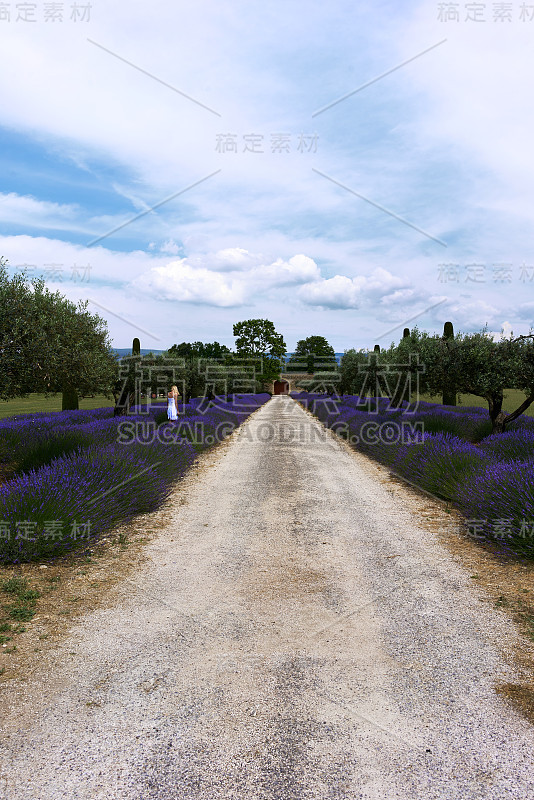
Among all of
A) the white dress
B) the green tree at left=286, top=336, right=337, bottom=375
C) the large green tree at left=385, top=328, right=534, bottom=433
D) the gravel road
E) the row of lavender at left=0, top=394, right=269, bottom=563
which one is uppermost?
the green tree at left=286, top=336, right=337, bottom=375

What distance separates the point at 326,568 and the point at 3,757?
335 cm

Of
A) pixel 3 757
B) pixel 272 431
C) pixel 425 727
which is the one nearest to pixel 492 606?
pixel 425 727

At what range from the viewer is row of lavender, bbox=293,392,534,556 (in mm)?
5754

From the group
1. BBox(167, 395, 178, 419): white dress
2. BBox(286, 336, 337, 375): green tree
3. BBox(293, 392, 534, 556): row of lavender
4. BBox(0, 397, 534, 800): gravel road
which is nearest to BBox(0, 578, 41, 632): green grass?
BBox(0, 397, 534, 800): gravel road

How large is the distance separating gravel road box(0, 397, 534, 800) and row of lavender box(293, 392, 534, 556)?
105 cm

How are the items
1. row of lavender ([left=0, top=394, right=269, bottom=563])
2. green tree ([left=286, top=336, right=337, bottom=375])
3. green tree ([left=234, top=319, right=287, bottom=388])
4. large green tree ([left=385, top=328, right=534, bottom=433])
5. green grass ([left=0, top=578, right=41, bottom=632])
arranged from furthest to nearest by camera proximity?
green tree ([left=286, top=336, right=337, bottom=375]) < green tree ([left=234, top=319, right=287, bottom=388]) < large green tree ([left=385, top=328, right=534, bottom=433]) < row of lavender ([left=0, top=394, right=269, bottom=563]) < green grass ([left=0, top=578, right=41, bottom=632])

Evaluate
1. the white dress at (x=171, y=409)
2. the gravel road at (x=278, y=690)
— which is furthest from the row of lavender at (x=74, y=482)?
the white dress at (x=171, y=409)

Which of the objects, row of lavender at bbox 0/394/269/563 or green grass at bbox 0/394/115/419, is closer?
row of lavender at bbox 0/394/269/563

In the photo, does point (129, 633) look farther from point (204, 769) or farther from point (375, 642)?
point (375, 642)

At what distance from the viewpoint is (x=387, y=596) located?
14.5 ft

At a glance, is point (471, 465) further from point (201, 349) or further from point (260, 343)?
point (201, 349)

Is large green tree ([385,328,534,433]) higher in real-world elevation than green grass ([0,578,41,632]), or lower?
higher

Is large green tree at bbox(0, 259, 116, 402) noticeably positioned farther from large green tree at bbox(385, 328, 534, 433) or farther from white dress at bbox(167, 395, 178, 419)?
large green tree at bbox(385, 328, 534, 433)

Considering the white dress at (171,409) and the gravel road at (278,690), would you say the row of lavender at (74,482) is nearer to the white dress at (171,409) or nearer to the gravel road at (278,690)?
the gravel road at (278,690)
